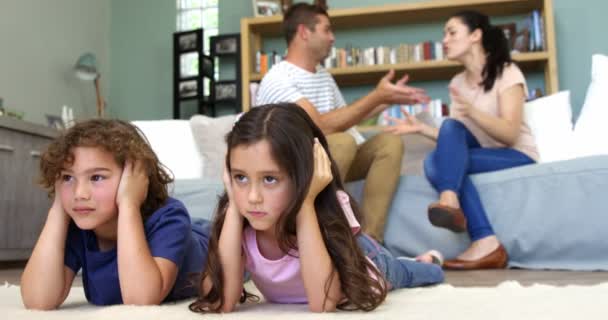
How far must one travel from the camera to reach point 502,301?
1045mm

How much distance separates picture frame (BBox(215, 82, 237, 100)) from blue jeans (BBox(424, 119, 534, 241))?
7.62ft

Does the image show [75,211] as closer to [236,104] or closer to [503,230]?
[503,230]

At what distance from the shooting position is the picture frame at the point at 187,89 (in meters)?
4.26

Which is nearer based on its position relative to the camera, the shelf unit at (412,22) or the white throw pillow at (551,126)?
the white throw pillow at (551,126)

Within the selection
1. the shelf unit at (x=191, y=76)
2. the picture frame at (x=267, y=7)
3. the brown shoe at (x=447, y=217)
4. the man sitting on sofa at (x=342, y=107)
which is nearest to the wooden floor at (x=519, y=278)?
the brown shoe at (x=447, y=217)

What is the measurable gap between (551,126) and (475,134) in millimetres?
394

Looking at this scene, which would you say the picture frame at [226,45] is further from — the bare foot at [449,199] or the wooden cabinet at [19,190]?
the bare foot at [449,199]

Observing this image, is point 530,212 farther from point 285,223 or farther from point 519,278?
point 285,223

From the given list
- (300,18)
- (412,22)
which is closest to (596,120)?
(300,18)

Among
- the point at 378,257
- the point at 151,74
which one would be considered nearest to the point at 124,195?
the point at 378,257

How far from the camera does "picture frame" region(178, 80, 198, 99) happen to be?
4.26 m

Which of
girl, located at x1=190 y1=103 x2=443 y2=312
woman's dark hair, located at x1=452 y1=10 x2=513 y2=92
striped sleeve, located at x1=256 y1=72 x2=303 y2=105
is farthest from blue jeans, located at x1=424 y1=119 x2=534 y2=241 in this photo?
girl, located at x1=190 y1=103 x2=443 y2=312

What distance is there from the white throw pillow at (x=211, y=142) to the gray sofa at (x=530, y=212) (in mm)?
284

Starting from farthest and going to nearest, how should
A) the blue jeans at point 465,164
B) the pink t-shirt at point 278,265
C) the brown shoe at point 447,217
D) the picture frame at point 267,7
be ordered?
the picture frame at point 267,7 < the blue jeans at point 465,164 < the brown shoe at point 447,217 < the pink t-shirt at point 278,265
